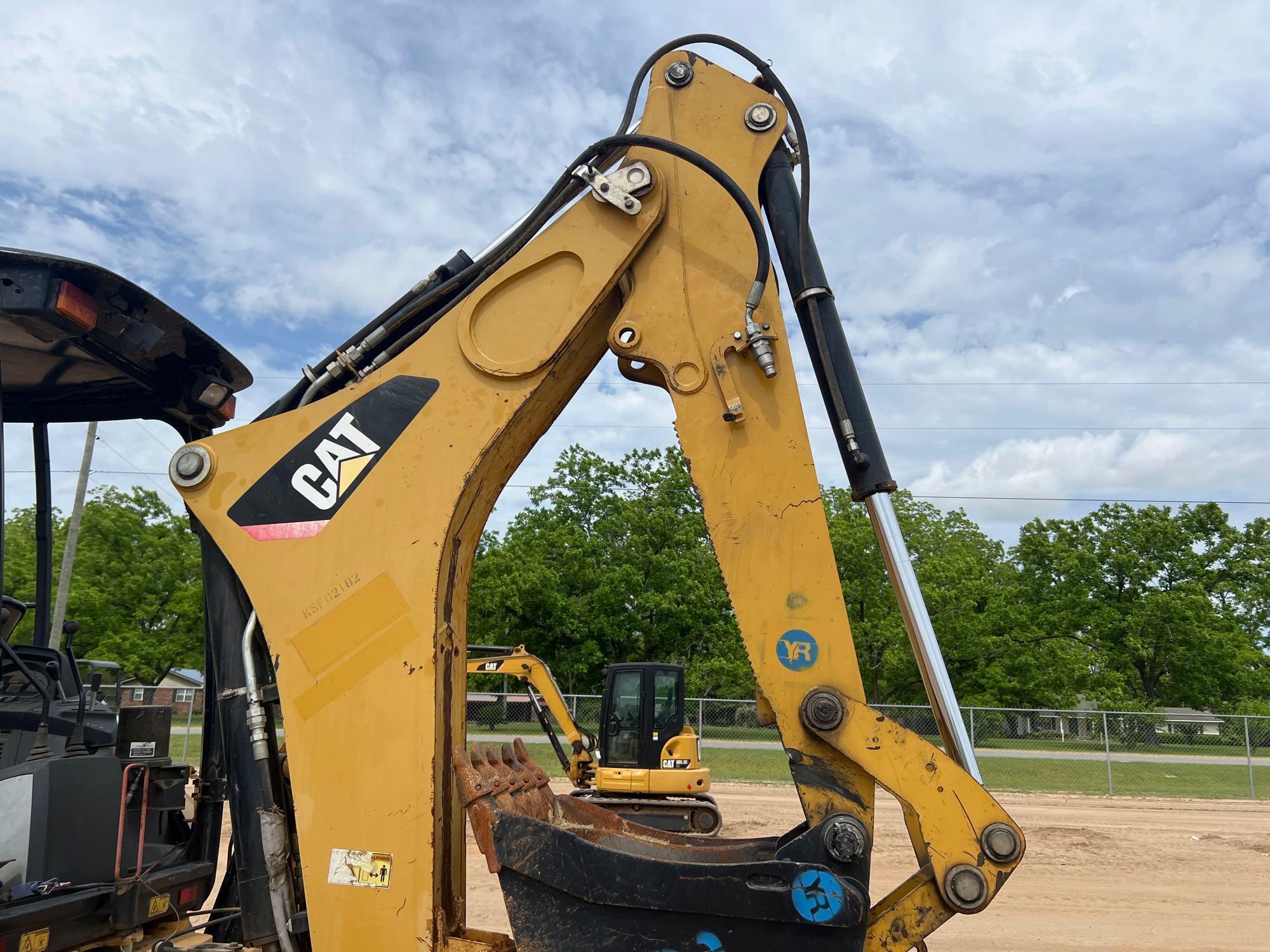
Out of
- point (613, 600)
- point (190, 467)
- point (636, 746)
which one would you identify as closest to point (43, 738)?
point (190, 467)

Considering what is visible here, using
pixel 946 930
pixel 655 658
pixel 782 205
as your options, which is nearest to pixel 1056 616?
pixel 655 658

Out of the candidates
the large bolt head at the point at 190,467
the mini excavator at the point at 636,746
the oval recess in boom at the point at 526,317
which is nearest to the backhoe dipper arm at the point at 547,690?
the mini excavator at the point at 636,746

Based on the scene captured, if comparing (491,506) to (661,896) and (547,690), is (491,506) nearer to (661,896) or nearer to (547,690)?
(661,896)

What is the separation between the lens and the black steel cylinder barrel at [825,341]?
9.78 feet

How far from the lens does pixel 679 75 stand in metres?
3.26

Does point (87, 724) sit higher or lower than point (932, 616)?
lower

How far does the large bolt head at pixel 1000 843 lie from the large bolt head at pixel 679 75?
2543 mm

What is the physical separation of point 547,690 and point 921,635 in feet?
30.1

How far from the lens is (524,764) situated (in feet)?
10.8

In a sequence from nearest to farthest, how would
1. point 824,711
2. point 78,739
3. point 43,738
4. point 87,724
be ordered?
1. point 824,711
2. point 43,738
3. point 78,739
4. point 87,724

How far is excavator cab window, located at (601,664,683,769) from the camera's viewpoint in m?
A: 11.7

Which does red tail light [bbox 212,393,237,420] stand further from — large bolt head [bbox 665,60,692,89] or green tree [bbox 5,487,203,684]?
green tree [bbox 5,487,203,684]

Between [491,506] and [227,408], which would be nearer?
[491,506]

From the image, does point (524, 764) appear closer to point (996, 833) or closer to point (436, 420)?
point (436, 420)
